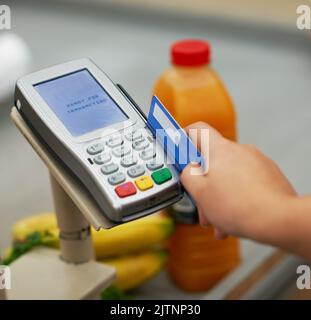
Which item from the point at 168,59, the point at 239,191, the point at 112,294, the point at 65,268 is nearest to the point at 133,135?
the point at 239,191

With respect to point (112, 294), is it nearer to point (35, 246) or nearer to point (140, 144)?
point (35, 246)

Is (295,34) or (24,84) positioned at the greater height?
(24,84)

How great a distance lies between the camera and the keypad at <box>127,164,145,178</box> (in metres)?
0.57

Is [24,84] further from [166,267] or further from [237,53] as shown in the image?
[237,53]

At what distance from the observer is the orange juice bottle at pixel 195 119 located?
36.9 inches

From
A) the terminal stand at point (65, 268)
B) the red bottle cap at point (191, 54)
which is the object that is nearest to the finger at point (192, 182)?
the terminal stand at point (65, 268)

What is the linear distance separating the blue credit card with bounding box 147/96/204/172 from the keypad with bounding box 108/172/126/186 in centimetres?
5

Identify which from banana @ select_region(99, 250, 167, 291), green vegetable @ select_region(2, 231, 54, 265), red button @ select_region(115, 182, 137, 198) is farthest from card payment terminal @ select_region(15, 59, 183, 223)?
banana @ select_region(99, 250, 167, 291)

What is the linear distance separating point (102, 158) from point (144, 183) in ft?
0.14

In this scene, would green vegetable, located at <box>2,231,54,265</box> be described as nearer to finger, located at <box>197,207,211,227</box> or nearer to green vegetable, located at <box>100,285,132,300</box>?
green vegetable, located at <box>100,285,132,300</box>

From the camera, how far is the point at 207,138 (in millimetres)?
588

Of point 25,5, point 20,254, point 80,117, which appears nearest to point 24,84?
point 80,117
